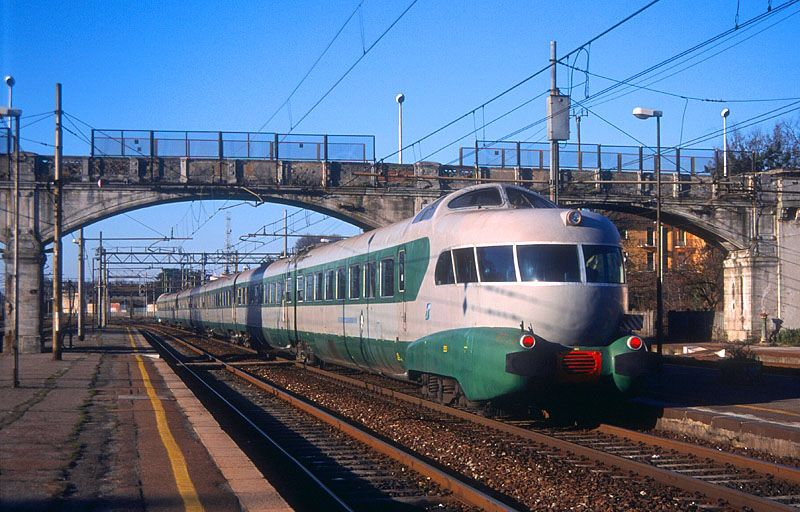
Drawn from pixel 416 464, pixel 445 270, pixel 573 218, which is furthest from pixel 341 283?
pixel 416 464

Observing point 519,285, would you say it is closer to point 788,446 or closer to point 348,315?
point 788,446

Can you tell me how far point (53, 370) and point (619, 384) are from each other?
17425 mm

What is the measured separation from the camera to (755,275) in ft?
119

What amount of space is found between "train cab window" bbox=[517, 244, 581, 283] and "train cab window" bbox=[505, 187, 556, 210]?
2.12m

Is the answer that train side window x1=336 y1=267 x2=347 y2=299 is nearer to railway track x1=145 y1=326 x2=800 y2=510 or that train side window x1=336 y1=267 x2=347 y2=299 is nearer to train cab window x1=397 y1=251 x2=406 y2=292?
train cab window x1=397 y1=251 x2=406 y2=292

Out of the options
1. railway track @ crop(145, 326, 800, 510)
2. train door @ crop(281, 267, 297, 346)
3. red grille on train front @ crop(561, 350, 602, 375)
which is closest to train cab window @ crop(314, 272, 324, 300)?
train door @ crop(281, 267, 297, 346)

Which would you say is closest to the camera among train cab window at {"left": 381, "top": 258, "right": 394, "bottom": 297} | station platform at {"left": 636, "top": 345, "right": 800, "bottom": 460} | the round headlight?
station platform at {"left": 636, "top": 345, "right": 800, "bottom": 460}

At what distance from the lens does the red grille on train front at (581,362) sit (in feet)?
41.6

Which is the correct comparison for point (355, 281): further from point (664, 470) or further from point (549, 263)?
point (664, 470)

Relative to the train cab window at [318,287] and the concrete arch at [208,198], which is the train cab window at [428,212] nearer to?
the train cab window at [318,287]

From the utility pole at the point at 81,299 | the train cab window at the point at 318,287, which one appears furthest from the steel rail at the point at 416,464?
the utility pole at the point at 81,299

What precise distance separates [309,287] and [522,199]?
11.4 m

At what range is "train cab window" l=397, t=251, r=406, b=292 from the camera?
16547mm

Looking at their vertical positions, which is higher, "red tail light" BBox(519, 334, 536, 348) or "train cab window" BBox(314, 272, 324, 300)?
"train cab window" BBox(314, 272, 324, 300)
